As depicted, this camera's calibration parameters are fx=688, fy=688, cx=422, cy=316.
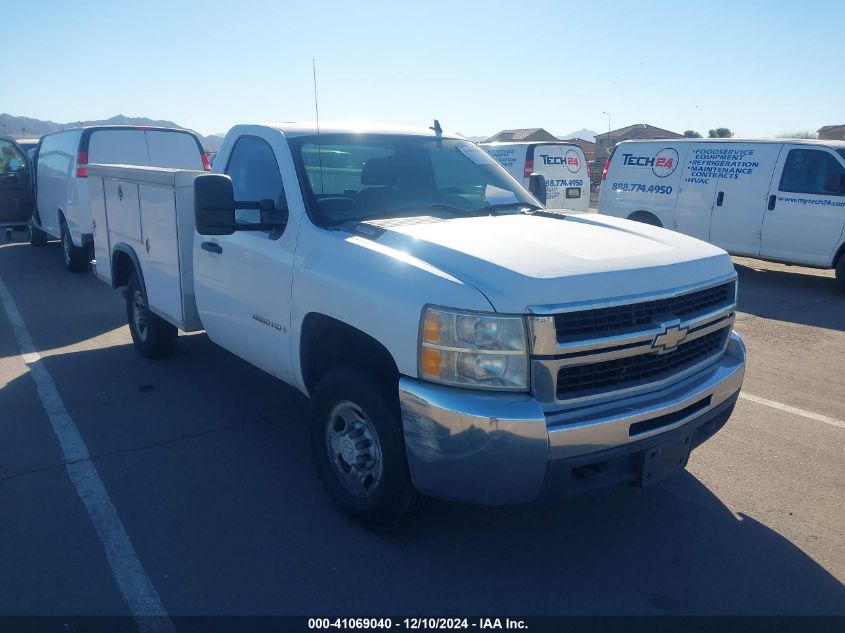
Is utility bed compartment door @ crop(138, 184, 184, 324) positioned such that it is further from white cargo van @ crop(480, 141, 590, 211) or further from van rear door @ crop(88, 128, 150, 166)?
white cargo van @ crop(480, 141, 590, 211)

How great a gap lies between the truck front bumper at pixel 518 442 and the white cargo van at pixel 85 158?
7.48m

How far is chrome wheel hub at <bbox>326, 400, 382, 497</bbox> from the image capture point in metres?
3.45

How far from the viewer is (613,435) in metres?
2.89

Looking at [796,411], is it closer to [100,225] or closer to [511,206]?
[511,206]

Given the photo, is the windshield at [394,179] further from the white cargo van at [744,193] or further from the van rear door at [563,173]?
the van rear door at [563,173]

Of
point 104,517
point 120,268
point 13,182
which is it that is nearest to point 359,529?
point 104,517

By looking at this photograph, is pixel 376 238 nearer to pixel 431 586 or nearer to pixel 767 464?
pixel 431 586

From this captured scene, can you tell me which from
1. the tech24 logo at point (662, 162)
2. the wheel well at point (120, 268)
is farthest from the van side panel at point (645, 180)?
the wheel well at point (120, 268)

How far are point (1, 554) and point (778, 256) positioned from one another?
10.4m

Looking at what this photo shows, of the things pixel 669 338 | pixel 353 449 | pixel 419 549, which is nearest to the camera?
pixel 669 338

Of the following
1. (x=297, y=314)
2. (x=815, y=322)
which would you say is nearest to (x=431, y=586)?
(x=297, y=314)

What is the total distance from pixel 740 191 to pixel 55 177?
10707 mm

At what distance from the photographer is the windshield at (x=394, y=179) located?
160 inches

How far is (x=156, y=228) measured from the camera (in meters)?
5.50
